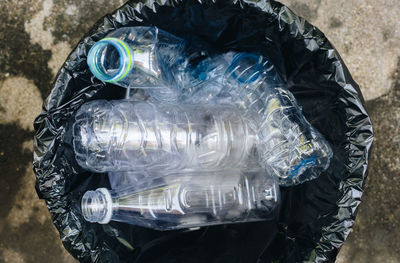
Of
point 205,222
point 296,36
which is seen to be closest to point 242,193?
point 205,222

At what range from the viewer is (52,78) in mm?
1502

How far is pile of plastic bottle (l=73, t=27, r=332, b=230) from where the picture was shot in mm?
1120

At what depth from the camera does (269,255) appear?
1.21 m

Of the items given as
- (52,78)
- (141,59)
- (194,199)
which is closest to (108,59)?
(141,59)

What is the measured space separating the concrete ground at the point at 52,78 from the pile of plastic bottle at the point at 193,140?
44cm

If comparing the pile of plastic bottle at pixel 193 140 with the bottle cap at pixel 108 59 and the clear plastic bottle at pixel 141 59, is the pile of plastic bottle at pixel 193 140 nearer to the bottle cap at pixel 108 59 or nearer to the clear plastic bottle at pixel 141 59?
the clear plastic bottle at pixel 141 59

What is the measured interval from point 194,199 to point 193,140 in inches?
7.3

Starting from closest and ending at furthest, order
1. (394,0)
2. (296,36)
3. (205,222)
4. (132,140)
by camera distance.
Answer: (296,36) → (132,140) → (205,222) → (394,0)

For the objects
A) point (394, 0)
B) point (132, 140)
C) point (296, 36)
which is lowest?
point (132, 140)

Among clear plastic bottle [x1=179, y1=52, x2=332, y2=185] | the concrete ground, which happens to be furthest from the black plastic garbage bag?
the concrete ground

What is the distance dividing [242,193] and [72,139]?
0.56 metres

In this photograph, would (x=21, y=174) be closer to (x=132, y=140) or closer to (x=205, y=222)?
(x=132, y=140)

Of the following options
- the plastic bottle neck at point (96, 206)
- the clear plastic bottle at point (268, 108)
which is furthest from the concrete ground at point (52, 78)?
the plastic bottle neck at point (96, 206)

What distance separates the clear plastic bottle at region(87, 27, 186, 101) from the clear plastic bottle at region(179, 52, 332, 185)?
0.10 metres
